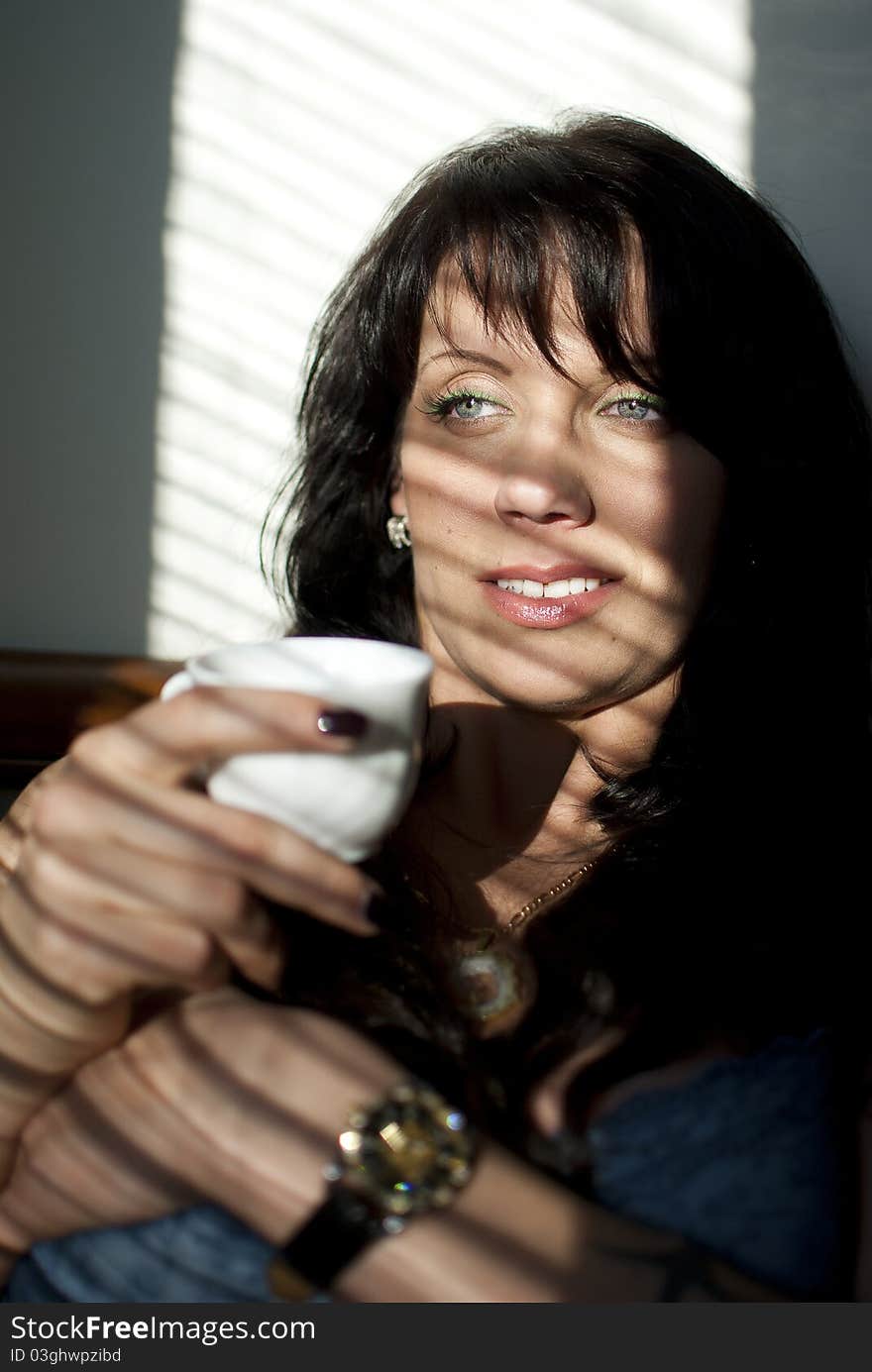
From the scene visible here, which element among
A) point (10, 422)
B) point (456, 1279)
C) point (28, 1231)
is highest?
point (10, 422)

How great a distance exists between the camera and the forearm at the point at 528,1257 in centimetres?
74

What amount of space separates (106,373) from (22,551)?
0.88 ft

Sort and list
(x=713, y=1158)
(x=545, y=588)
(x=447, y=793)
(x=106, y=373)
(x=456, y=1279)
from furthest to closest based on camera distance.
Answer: (x=106, y=373) < (x=447, y=793) < (x=545, y=588) < (x=713, y=1158) < (x=456, y=1279)

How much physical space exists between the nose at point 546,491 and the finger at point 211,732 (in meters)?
0.43

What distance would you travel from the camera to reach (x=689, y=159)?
3.76ft

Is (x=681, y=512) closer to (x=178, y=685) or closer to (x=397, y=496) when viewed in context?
(x=397, y=496)

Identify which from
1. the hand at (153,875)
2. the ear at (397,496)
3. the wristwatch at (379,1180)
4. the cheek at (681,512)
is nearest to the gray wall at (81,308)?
the ear at (397,496)

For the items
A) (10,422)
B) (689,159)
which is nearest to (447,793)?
(689,159)

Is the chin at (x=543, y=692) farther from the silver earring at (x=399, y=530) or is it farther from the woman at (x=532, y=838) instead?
the silver earring at (x=399, y=530)

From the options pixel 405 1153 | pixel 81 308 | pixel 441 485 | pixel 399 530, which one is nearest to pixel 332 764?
pixel 405 1153

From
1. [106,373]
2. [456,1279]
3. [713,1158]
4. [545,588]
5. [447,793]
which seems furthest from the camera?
[106,373]

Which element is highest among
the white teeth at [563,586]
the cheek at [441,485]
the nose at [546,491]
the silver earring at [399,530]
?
the nose at [546,491]

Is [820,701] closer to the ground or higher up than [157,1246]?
higher up

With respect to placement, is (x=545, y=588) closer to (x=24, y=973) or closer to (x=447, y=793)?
(x=447, y=793)
